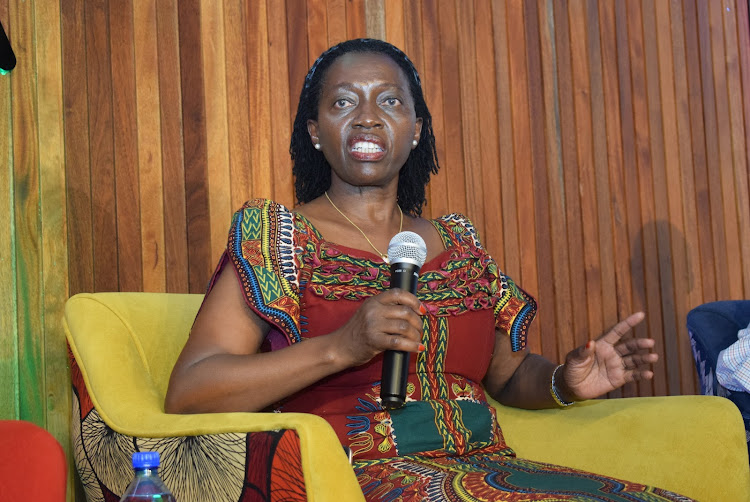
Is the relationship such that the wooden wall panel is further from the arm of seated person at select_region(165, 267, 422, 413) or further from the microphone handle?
the microphone handle

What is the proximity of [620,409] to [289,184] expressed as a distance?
1427mm

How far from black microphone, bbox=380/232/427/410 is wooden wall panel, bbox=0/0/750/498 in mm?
1351

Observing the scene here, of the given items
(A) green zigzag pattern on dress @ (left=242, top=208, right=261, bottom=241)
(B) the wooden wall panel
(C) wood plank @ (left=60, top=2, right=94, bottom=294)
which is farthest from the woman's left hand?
(C) wood plank @ (left=60, top=2, right=94, bottom=294)

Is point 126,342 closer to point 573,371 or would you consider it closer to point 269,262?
point 269,262

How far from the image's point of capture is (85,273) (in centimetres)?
275

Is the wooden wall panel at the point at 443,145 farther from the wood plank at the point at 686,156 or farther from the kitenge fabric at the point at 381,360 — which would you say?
the kitenge fabric at the point at 381,360

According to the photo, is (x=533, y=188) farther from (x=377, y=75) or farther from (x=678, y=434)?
(x=678, y=434)

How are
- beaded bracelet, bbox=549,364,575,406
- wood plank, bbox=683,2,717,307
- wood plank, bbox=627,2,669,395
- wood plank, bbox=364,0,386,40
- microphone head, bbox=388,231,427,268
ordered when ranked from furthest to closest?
wood plank, bbox=683,2,717,307 < wood plank, bbox=627,2,669,395 < wood plank, bbox=364,0,386,40 < beaded bracelet, bbox=549,364,575,406 < microphone head, bbox=388,231,427,268

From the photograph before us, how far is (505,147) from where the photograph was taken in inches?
143

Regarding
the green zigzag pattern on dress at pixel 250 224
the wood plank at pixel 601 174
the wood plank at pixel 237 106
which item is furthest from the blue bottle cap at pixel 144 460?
the wood plank at pixel 601 174

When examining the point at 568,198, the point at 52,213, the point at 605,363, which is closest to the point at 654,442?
the point at 605,363

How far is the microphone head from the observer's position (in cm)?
172

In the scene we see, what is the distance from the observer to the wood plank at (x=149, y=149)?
287cm

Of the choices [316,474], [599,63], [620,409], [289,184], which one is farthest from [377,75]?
[599,63]
